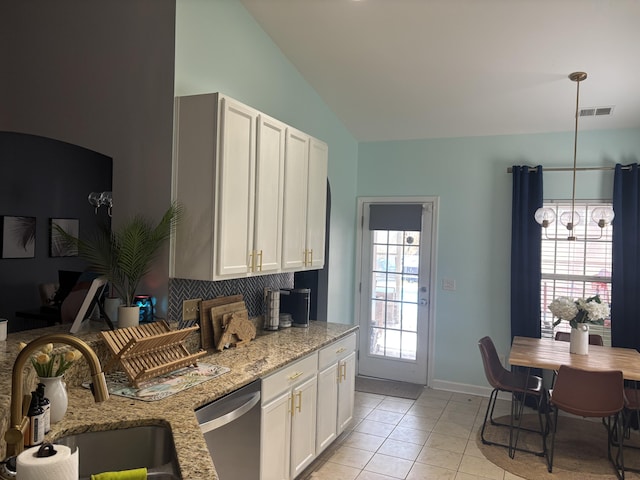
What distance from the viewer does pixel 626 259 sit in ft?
14.4

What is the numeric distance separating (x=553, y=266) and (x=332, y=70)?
2839mm

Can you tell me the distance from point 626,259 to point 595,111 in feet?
4.41

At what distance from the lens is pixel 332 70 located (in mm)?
4055

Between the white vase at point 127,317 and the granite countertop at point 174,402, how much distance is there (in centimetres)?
14

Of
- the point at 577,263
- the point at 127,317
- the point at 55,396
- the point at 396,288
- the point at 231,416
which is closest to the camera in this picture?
the point at 55,396

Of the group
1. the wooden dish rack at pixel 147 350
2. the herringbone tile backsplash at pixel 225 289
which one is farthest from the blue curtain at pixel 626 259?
Answer: the wooden dish rack at pixel 147 350

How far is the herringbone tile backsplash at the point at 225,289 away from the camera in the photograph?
288 centimetres

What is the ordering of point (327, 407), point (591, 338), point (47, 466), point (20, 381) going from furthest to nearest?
point (591, 338) < point (327, 407) < point (20, 381) < point (47, 466)

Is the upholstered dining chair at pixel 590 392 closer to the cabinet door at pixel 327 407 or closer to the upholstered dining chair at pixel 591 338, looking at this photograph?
the upholstered dining chair at pixel 591 338

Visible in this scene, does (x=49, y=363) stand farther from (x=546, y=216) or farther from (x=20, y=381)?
(x=546, y=216)

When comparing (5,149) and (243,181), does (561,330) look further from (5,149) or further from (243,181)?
(5,149)

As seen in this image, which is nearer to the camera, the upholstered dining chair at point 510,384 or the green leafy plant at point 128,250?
the green leafy plant at point 128,250

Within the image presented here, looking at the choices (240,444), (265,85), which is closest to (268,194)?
(265,85)

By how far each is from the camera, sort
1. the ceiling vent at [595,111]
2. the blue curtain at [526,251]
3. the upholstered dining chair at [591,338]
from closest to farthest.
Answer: the ceiling vent at [595,111] → the upholstered dining chair at [591,338] → the blue curtain at [526,251]
